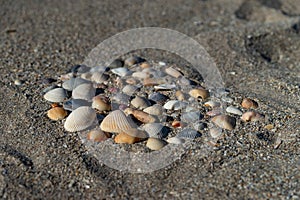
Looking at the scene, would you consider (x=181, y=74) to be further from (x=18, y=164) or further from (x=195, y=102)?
(x=18, y=164)

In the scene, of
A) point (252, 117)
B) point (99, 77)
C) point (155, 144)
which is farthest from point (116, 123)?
point (252, 117)

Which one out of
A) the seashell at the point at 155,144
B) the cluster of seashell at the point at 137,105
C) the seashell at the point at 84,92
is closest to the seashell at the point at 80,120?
the cluster of seashell at the point at 137,105

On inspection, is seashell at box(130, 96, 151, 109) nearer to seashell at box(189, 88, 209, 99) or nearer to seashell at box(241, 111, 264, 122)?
seashell at box(189, 88, 209, 99)

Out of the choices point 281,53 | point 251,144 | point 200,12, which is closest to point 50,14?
point 200,12

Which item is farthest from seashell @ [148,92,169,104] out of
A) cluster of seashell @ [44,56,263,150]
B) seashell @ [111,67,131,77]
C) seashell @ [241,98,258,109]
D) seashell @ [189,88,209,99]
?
seashell @ [241,98,258,109]

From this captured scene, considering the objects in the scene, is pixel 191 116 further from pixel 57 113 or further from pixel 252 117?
pixel 57 113

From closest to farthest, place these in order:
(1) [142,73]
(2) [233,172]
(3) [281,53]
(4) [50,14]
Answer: (2) [233,172] < (1) [142,73] < (3) [281,53] < (4) [50,14]
